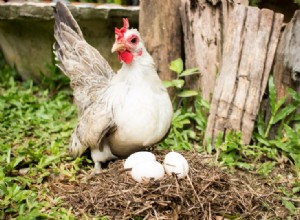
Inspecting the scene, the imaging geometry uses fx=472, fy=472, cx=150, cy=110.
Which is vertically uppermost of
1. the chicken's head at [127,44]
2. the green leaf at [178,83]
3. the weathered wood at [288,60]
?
the chicken's head at [127,44]

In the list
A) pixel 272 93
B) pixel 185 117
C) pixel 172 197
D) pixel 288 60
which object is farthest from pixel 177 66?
pixel 172 197

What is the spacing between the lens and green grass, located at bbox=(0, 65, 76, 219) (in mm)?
3650

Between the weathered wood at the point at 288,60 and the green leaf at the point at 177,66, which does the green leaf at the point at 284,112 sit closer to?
the weathered wood at the point at 288,60

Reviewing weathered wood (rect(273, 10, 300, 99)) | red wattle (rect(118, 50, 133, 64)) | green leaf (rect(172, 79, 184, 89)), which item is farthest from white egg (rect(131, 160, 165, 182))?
weathered wood (rect(273, 10, 300, 99))

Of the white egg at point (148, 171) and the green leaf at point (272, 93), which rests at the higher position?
the green leaf at point (272, 93)

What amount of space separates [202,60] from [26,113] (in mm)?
2138

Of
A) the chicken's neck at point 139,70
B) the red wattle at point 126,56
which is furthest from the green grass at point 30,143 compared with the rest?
the red wattle at point 126,56

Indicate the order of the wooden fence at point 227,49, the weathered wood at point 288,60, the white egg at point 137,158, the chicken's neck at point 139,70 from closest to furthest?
the white egg at point 137,158 < the chicken's neck at point 139,70 < the weathered wood at point 288,60 < the wooden fence at point 227,49

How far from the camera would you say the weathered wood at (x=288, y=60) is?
4363 millimetres

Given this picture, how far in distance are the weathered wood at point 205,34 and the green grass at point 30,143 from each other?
158cm

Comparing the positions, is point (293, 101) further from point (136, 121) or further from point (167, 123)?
point (136, 121)

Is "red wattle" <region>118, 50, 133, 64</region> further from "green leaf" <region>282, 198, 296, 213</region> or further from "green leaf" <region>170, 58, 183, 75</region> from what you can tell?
"green leaf" <region>282, 198, 296, 213</region>

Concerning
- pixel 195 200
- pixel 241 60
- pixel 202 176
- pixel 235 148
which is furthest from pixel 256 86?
pixel 195 200

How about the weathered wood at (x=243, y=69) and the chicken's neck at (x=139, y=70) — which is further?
the weathered wood at (x=243, y=69)
